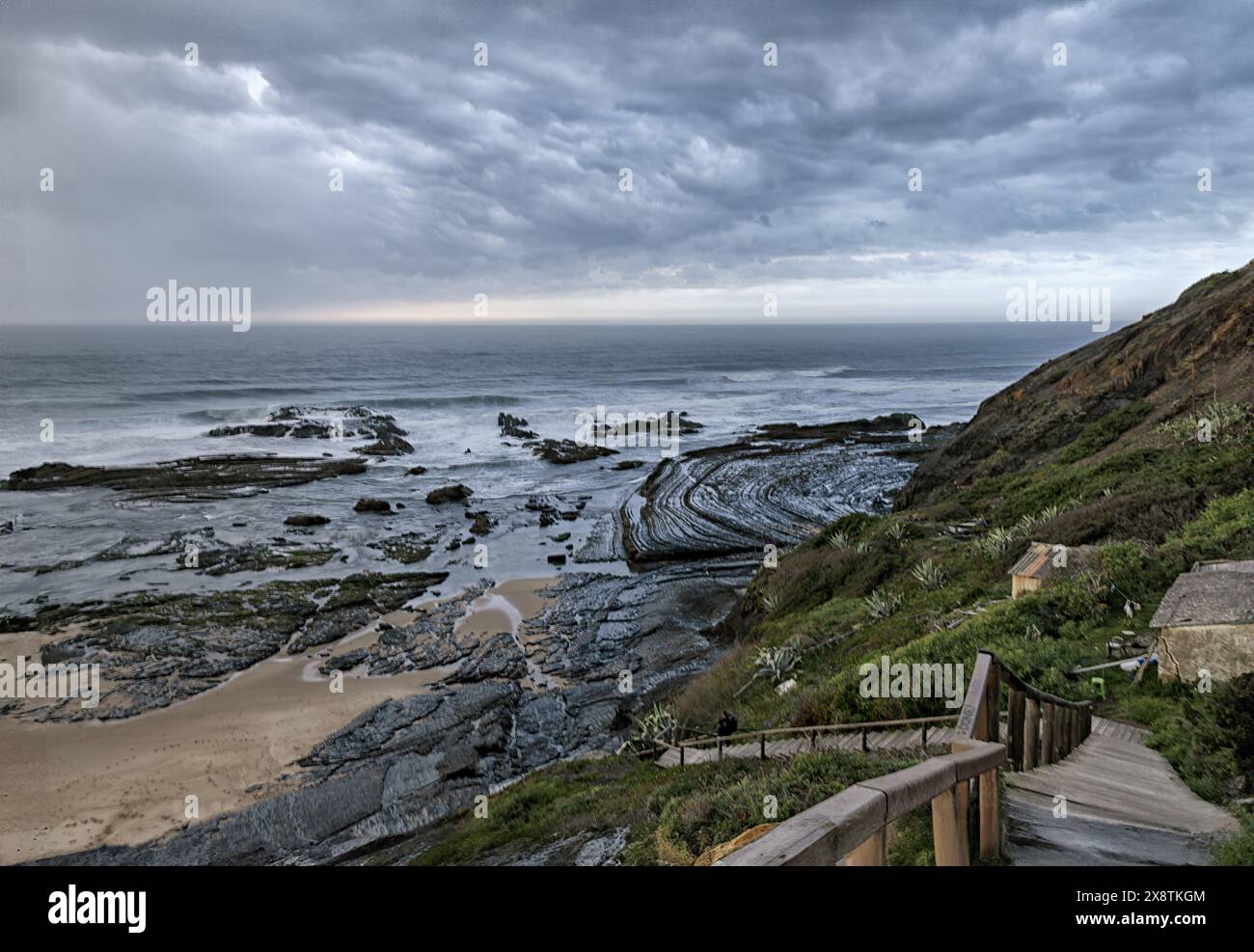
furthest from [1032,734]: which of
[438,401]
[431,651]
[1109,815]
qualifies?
[438,401]

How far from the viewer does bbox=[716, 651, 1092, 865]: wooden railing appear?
A: 2105mm

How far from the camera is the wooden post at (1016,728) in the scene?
5398mm

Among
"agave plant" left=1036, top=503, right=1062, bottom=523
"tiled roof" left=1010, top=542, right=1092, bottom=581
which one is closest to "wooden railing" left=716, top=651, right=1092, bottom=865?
"tiled roof" left=1010, top=542, right=1092, bottom=581

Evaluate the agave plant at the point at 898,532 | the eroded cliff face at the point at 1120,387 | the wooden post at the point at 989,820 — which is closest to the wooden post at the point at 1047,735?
the wooden post at the point at 989,820

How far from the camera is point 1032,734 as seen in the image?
18.7 ft

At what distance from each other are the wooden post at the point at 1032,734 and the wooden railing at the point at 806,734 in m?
1.46

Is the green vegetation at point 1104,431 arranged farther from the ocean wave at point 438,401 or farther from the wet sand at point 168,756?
the ocean wave at point 438,401

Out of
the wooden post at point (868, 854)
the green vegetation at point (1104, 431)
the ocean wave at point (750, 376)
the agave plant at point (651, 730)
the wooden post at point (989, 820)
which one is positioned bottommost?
the agave plant at point (651, 730)

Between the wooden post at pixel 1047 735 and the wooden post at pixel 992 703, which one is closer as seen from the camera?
the wooden post at pixel 992 703

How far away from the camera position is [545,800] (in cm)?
1050

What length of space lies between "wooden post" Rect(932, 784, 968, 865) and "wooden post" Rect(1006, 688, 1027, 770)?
276cm
